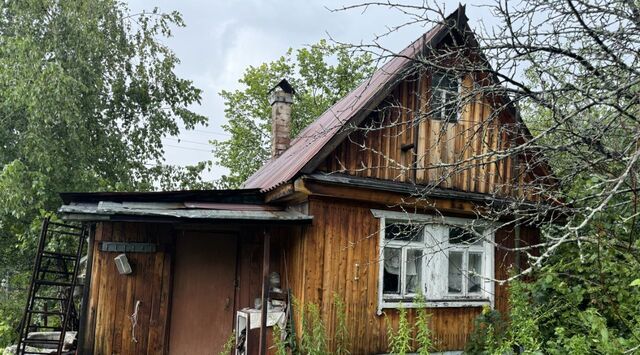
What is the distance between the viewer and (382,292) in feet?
21.9

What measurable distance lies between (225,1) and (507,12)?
27.9ft

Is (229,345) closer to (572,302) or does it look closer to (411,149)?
(572,302)

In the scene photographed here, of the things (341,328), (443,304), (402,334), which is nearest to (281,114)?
(443,304)

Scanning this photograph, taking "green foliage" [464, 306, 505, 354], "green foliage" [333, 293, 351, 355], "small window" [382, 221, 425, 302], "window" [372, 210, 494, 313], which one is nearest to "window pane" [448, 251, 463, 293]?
"window" [372, 210, 494, 313]

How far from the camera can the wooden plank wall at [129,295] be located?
6641 mm

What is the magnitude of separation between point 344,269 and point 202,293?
8.46ft

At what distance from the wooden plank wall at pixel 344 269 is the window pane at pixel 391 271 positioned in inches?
8.6

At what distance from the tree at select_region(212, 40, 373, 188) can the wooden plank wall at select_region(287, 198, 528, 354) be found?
1667cm

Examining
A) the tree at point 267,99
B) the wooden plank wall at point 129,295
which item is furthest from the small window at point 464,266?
the tree at point 267,99

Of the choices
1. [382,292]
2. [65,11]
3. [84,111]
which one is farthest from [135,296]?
[65,11]

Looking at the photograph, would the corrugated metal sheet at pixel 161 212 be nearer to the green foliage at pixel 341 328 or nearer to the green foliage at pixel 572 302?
the green foliage at pixel 341 328

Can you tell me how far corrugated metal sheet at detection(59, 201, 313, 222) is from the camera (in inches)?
212

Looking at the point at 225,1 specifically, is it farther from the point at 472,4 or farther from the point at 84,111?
the point at 472,4

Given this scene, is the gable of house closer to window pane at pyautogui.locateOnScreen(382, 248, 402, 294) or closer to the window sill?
window pane at pyautogui.locateOnScreen(382, 248, 402, 294)
